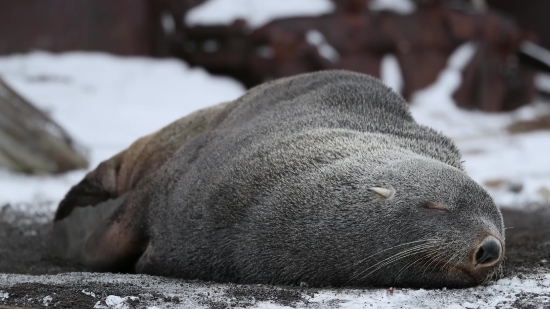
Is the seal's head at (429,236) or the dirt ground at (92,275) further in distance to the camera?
the seal's head at (429,236)

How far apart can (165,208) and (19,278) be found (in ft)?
2.50

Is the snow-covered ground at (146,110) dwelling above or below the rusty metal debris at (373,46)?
below

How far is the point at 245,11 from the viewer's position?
10.9 meters

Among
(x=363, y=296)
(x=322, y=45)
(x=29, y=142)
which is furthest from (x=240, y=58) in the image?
(x=363, y=296)

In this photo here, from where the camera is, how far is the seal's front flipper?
4.26m

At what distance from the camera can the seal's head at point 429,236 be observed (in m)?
3.24

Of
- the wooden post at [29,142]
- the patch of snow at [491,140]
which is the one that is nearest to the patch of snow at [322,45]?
the patch of snow at [491,140]

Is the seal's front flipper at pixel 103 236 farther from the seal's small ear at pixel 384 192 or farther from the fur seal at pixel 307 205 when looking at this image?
the seal's small ear at pixel 384 192

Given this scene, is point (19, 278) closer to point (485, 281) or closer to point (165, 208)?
point (165, 208)

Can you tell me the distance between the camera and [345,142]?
12.5 ft

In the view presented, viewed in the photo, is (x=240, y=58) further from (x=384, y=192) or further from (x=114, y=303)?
(x=114, y=303)

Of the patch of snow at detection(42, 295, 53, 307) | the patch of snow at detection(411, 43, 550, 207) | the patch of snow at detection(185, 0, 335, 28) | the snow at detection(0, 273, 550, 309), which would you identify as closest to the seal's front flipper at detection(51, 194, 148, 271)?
the snow at detection(0, 273, 550, 309)

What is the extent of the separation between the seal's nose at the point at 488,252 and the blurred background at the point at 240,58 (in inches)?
182

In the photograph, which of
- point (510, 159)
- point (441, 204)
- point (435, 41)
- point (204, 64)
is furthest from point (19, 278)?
point (435, 41)
